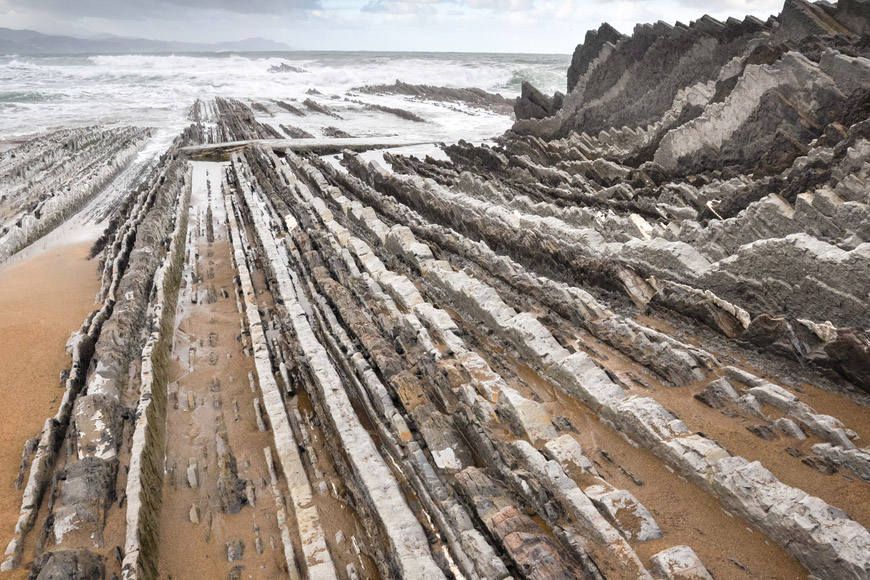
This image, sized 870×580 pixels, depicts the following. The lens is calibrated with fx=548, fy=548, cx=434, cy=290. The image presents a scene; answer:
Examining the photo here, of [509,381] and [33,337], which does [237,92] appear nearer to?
[33,337]

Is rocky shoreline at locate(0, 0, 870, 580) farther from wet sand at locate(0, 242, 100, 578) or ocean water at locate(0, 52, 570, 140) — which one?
ocean water at locate(0, 52, 570, 140)

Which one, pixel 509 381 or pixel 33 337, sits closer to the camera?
pixel 509 381

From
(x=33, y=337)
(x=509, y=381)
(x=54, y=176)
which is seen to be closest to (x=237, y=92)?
(x=54, y=176)

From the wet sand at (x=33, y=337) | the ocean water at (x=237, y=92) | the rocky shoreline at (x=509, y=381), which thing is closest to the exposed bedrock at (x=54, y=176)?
the rocky shoreline at (x=509, y=381)

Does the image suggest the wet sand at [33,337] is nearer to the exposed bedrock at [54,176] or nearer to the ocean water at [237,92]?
the exposed bedrock at [54,176]

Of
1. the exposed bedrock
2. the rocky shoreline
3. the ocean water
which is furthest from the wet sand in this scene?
the ocean water

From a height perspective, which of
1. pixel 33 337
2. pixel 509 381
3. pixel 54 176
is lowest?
pixel 33 337
